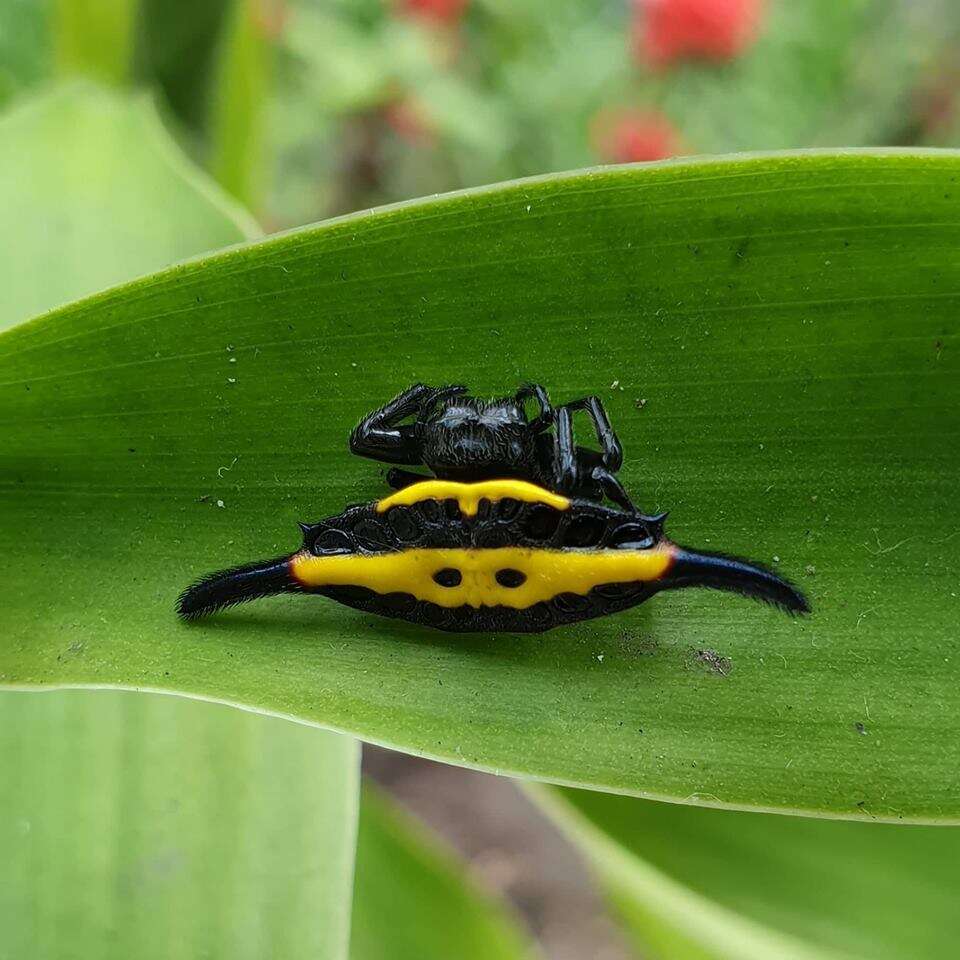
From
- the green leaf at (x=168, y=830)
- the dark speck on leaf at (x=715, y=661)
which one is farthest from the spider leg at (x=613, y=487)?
the green leaf at (x=168, y=830)

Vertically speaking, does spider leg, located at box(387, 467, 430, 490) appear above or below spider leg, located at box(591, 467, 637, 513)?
above

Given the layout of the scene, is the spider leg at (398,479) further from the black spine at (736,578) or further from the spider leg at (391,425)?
the black spine at (736,578)

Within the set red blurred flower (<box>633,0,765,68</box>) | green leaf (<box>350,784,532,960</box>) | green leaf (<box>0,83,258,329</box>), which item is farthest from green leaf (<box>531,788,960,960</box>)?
red blurred flower (<box>633,0,765,68</box>)

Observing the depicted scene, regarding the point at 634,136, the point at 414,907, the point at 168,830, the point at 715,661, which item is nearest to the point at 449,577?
the point at 715,661

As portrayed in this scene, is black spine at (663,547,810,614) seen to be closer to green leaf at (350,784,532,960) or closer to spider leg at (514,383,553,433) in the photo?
spider leg at (514,383,553,433)

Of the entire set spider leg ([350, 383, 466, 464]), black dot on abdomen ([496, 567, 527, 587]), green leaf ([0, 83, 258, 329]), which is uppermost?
green leaf ([0, 83, 258, 329])

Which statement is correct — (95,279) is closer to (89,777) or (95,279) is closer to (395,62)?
(89,777)

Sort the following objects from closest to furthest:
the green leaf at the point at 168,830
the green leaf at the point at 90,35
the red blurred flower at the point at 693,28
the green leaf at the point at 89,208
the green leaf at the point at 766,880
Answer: the green leaf at the point at 168,830 → the green leaf at the point at 89,208 → the green leaf at the point at 766,880 → the green leaf at the point at 90,35 → the red blurred flower at the point at 693,28
